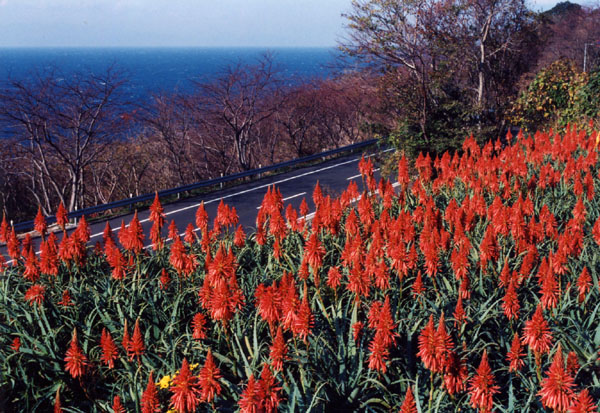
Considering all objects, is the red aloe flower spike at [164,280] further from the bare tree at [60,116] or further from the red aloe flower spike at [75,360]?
the bare tree at [60,116]

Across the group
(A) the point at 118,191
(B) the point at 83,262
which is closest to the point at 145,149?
(A) the point at 118,191

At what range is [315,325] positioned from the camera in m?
4.97

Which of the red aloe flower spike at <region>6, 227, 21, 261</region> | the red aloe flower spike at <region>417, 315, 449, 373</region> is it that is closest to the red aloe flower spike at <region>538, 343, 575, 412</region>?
the red aloe flower spike at <region>417, 315, 449, 373</region>

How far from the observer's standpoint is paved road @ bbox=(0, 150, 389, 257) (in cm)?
1747

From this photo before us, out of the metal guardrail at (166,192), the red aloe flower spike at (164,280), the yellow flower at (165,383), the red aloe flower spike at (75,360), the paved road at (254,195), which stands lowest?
the paved road at (254,195)

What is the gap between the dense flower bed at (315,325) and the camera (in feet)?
12.3

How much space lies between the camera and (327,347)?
4.58 metres

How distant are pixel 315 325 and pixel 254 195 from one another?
15.7m

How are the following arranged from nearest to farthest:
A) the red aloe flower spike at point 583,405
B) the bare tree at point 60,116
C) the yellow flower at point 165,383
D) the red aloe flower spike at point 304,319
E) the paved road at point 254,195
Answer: the red aloe flower spike at point 583,405 → the red aloe flower spike at point 304,319 → the yellow flower at point 165,383 → the paved road at point 254,195 → the bare tree at point 60,116

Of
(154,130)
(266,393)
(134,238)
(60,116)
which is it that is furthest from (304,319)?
(154,130)

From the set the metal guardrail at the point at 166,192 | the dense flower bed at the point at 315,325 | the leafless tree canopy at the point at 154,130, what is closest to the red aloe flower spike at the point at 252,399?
the dense flower bed at the point at 315,325

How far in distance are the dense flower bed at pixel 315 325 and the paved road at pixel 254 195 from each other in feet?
30.0

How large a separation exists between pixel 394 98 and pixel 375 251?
11.3 metres

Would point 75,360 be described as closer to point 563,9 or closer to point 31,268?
point 31,268
